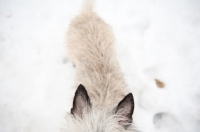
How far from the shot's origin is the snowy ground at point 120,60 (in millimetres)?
2396

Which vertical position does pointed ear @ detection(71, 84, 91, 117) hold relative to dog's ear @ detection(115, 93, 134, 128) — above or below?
above

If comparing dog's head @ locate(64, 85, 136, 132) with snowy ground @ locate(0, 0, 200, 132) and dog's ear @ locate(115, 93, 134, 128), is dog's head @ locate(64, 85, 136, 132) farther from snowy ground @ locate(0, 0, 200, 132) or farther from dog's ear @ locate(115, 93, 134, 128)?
snowy ground @ locate(0, 0, 200, 132)

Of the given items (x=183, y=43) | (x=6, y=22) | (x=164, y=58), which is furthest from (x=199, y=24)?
(x=6, y=22)

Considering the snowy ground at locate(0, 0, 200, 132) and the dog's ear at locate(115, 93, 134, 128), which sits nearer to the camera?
the dog's ear at locate(115, 93, 134, 128)

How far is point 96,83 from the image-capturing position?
1959 millimetres

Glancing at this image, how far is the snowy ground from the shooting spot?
7.86 feet

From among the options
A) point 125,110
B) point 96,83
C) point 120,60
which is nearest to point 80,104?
point 125,110

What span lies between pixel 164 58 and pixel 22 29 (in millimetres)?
2540

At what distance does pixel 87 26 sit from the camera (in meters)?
2.26

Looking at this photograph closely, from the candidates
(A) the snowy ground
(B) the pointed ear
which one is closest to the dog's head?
(B) the pointed ear

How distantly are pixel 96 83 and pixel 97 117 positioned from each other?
0.62 m

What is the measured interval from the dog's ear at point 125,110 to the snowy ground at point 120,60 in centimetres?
94

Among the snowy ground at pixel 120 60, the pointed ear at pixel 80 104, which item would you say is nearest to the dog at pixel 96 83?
the pointed ear at pixel 80 104

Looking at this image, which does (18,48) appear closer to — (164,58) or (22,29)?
(22,29)
